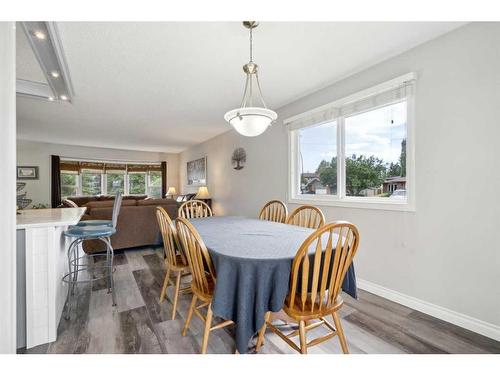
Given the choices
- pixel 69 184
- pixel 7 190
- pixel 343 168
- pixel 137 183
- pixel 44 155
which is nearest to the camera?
pixel 7 190

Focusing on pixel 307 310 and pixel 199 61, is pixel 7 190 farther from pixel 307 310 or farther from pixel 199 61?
pixel 199 61

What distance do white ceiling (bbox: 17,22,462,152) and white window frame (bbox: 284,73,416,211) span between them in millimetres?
272

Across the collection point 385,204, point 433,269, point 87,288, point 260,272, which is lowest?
point 87,288

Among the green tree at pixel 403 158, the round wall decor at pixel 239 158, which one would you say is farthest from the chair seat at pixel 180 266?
the round wall decor at pixel 239 158

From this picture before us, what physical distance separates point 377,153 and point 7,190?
2.71 meters

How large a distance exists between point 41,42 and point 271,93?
87.5 inches

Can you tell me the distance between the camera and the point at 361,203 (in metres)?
2.38

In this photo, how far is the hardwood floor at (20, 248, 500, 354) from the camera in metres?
1.49

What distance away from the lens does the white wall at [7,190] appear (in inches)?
38.4

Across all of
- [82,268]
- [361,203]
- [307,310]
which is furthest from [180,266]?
[82,268]

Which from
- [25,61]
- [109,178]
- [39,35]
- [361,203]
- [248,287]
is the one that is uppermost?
[25,61]

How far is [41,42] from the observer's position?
1790mm

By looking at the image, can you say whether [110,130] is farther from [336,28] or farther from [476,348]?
[476,348]
